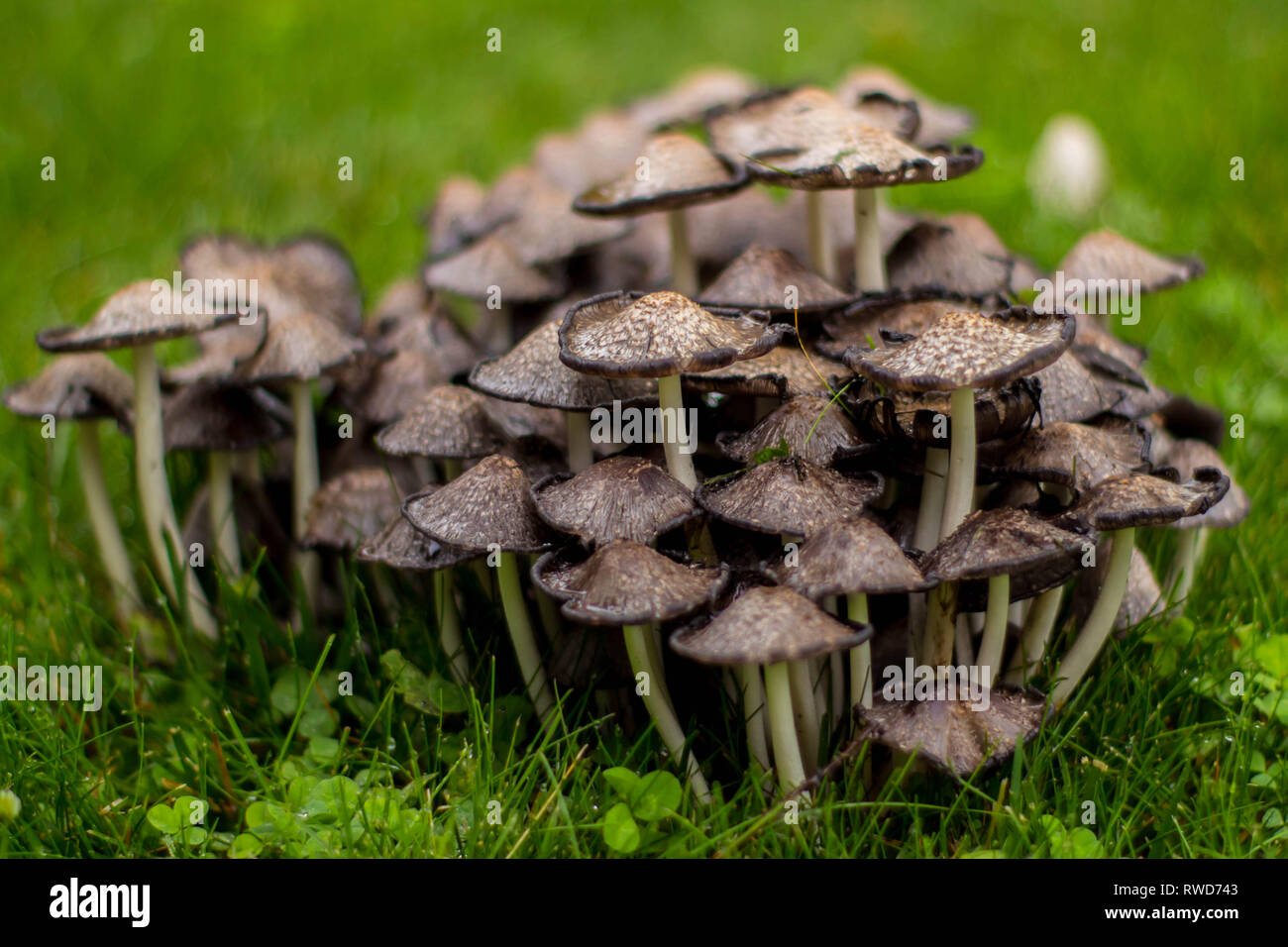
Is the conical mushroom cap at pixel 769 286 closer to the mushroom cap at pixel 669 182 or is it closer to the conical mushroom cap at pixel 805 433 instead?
the mushroom cap at pixel 669 182

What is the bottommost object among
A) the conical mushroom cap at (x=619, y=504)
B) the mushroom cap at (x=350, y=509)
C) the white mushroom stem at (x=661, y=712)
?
the white mushroom stem at (x=661, y=712)

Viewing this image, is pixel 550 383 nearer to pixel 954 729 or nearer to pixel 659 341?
pixel 659 341

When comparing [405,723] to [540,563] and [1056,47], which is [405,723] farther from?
[1056,47]

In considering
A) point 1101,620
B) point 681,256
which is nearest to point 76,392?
point 681,256

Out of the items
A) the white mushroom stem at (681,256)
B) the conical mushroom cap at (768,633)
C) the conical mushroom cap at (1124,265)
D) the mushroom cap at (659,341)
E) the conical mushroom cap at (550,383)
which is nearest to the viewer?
the conical mushroom cap at (768,633)

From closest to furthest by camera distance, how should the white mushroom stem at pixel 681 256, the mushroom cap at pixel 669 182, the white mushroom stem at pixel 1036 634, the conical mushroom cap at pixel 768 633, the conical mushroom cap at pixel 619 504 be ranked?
the conical mushroom cap at pixel 768 633 < the conical mushroom cap at pixel 619 504 < the white mushroom stem at pixel 1036 634 < the mushroom cap at pixel 669 182 < the white mushroom stem at pixel 681 256

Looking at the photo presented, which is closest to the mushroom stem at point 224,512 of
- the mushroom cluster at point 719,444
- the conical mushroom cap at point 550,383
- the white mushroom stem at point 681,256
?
the mushroom cluster at point 719,444

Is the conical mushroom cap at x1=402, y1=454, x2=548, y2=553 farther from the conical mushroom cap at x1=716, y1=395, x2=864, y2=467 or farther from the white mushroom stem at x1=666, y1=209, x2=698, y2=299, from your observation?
the white mushroom stem at x1=666, y1=209, x2=698, y2=299
